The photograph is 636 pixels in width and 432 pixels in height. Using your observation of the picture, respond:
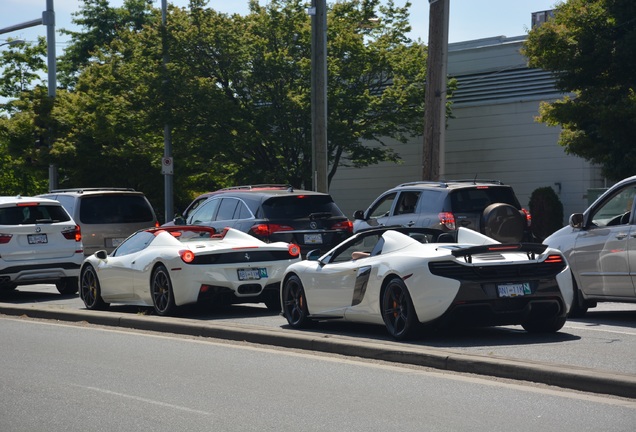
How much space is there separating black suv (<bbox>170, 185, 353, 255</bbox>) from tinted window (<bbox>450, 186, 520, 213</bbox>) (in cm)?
190

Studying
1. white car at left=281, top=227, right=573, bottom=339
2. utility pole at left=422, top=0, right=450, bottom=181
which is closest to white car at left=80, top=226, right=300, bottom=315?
white car at left=281, top=227, right=573, bottom=339

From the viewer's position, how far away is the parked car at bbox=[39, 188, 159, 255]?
72.6 feet

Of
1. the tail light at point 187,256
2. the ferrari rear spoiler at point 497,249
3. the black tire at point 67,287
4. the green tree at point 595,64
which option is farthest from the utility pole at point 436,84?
the ferrari rear spoiler at point 497,249

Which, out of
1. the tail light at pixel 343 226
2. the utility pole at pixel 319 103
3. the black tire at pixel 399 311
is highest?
the utility pole at pixel 319 103

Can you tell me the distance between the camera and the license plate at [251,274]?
14.4 m

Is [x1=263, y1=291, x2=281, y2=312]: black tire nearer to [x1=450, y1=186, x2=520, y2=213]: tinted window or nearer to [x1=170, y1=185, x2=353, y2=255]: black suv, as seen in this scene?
[x1=170, y1=185, x2=353, y2=255]: black suv

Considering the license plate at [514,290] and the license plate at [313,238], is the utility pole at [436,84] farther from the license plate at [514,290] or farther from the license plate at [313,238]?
the license plate at [514,290]

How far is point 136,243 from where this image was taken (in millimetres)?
15742

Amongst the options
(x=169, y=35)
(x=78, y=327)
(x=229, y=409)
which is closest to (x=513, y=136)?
(x=169, y=35)

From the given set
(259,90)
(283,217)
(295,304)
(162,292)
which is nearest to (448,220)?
(283,217)

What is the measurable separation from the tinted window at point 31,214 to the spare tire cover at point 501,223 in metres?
7.58

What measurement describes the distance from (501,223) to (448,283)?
7.64 m

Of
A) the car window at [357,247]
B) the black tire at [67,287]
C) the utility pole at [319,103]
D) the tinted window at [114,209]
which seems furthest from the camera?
the utility pole at [319,103]

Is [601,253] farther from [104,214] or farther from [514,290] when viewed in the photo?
[104,214]
